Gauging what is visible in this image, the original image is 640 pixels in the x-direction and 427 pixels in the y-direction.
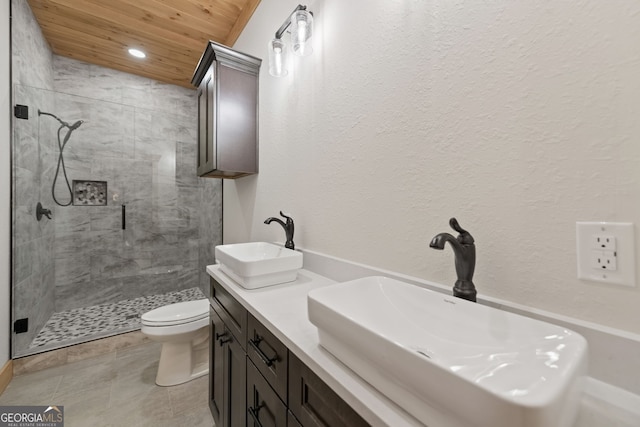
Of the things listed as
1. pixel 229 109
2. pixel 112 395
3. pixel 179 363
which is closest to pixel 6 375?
pixel 112 395

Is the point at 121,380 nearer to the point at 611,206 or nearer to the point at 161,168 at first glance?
the point at 161,168

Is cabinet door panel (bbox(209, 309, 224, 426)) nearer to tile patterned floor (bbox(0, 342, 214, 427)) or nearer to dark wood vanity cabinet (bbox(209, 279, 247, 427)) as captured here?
dark wood vanity cabinet (bbox(209, 279, 247, 427))

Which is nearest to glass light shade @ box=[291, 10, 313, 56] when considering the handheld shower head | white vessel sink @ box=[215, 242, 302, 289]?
white vessel sink @ box=[215, 242, 302, 289]

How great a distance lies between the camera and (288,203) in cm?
161

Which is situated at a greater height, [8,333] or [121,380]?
[8,333]

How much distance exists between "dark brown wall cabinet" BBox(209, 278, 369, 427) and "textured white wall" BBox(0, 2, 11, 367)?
63.3 inches

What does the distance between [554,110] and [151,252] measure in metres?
3.75

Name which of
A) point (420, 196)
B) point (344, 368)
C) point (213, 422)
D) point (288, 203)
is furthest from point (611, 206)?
point (213, 422)

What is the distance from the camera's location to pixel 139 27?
2312 millimetres

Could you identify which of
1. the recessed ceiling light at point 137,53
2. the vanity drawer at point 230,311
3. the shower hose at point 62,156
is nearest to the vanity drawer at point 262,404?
the vanity drawer at point 230,311

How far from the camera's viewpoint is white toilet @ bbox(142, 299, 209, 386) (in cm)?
175

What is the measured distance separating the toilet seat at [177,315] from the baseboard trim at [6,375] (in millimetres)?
872

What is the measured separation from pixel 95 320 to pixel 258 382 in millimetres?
2629

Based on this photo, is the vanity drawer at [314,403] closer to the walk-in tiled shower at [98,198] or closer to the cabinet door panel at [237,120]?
the cabinet door panel at [237,120]
